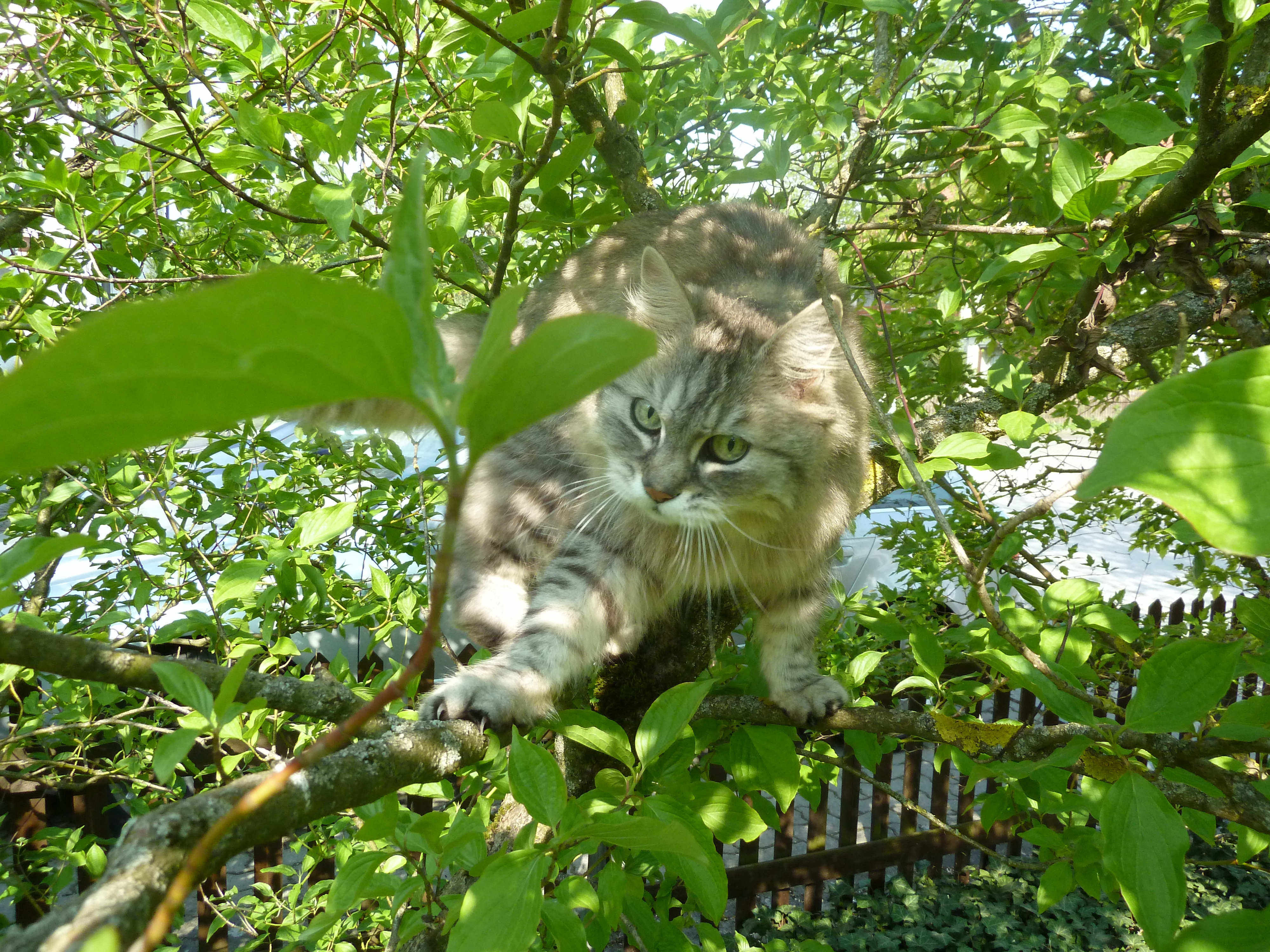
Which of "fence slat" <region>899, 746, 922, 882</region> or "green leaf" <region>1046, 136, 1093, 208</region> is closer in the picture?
"green leaf" <region>1046, 136, 1093, 208</region>

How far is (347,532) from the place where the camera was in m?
2.85

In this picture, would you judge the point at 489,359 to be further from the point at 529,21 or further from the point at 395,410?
the point at 395,410

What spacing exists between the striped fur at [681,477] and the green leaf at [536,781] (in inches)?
25.2

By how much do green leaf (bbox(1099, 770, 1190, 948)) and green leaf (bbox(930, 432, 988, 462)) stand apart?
64 cm

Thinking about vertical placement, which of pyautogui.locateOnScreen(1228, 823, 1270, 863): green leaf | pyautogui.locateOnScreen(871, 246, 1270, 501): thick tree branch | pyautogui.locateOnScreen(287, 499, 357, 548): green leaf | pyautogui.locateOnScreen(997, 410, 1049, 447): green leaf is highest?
pyautogui.locateOnScreen(871, 246, 1270, 501): thick tree branch

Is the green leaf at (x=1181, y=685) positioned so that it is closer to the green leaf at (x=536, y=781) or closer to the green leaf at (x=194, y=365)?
the green leaf at (x=536, y=781)

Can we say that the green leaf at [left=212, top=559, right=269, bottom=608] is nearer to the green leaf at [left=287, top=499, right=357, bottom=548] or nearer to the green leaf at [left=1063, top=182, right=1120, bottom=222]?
the green leaf at [left=287, top=499, right=357, bottom=548]

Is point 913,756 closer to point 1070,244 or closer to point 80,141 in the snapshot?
point 1070,244

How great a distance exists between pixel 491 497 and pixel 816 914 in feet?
9.74

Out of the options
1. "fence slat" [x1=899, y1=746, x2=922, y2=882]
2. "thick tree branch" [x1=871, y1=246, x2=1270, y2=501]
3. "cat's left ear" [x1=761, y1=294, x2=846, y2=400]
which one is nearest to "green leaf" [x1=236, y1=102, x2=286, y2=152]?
"cat's left ear" [x1=761, y1=294, x2=846, y2=400]

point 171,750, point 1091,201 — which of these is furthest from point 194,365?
point 1091,201

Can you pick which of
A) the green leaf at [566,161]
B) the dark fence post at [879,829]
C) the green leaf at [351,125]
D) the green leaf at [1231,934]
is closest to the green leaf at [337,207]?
the green leaf at [351,125]

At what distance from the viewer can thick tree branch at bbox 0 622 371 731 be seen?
0.73 meters

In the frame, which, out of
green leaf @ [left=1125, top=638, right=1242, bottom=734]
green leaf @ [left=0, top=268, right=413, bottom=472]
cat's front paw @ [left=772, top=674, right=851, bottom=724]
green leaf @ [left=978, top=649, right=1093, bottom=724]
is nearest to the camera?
green leaf @ [left=0, top=268, right=413, bottom=472]
